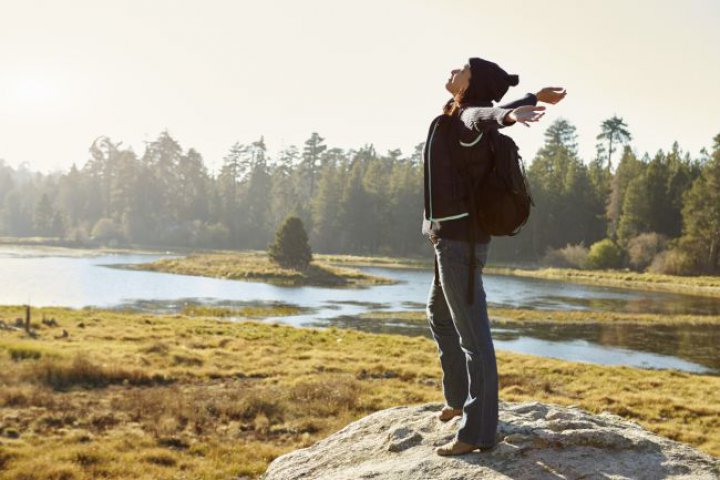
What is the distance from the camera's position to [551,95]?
14.6 feet

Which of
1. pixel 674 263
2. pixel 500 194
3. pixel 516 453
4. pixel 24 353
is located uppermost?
pixel 500 194

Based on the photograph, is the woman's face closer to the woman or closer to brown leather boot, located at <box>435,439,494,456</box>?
the woman

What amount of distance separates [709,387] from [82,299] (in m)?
38.3

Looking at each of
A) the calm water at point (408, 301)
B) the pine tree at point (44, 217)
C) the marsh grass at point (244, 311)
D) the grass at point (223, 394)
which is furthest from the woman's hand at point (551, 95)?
the pine tree at point (44, 217)

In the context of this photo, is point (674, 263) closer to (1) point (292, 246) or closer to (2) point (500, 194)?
(1) point (292, 246)

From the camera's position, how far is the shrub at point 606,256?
8394 centimetres

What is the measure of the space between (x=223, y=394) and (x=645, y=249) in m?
75.8

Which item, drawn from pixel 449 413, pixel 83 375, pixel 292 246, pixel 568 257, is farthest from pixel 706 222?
pixel 449 413

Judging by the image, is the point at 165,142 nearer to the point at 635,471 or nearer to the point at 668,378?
the point at 668,378

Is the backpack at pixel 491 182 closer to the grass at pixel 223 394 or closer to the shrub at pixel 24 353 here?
the grass at pixel 223 394

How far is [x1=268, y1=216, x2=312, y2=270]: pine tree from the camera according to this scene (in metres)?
70.0

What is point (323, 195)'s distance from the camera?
122375 millimetres

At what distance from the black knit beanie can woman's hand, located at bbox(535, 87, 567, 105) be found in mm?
358

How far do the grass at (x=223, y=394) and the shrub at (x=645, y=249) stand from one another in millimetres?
62643
